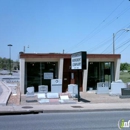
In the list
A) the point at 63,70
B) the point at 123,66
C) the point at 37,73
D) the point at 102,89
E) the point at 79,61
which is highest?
the point at 123,66

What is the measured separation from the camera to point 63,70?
29.4m

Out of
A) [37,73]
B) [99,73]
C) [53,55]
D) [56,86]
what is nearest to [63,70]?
[53,55]

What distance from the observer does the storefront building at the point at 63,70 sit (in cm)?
2773

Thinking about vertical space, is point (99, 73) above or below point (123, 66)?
below

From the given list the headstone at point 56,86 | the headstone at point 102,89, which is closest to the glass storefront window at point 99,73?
the headstone at point 102,89

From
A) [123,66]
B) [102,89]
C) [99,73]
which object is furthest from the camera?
[123,66]

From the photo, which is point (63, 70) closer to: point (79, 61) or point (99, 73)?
point (99, 73)

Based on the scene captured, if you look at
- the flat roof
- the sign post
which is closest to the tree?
the flat roof

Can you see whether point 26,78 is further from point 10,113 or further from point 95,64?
point 10,113

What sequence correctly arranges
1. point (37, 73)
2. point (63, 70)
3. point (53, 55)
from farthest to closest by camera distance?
point (63, 70) → point (37, 73) → point (53, 55)

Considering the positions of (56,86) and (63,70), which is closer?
(56,86)

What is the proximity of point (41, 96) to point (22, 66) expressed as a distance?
5825mm

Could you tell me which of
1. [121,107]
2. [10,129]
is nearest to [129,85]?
[121,107]

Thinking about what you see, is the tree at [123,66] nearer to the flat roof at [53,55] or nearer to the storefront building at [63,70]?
the storefront building at [63,70]
